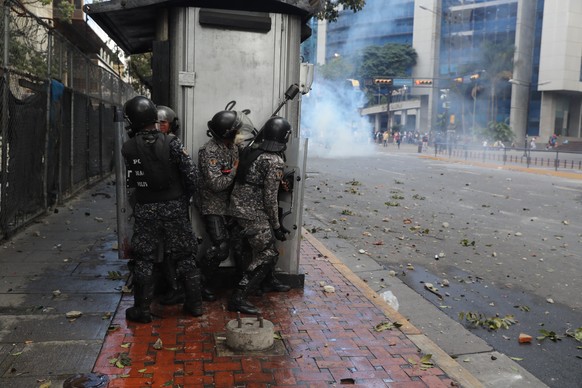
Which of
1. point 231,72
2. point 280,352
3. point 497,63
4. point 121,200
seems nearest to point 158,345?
point 280,352

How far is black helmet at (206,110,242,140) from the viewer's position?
496 cm

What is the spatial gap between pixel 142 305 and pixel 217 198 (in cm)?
119

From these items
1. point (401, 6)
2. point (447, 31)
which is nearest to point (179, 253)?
point (447, 31)

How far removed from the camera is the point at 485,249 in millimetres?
8742

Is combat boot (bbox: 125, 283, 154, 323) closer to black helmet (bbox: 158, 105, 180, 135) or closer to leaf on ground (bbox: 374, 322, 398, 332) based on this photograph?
black helmet (bbox: 158, 105, 180, 135)

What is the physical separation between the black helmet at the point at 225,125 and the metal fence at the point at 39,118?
143 inches

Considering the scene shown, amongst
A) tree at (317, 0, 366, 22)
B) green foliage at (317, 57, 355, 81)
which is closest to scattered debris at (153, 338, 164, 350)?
tree at (317, 0, 366, 22)

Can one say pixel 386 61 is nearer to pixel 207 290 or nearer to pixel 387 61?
pixel 387 61

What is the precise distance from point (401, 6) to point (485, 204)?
76.0 metres

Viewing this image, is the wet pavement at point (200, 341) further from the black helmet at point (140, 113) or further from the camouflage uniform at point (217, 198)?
the black helmet at point (140, 113)

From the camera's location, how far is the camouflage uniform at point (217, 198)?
5066 millimetres

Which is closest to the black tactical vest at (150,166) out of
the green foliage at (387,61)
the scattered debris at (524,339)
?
the scattered debris at (524,339)

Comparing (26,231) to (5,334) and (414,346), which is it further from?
(414,346)

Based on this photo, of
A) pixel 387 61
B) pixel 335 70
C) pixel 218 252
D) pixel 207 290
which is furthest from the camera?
pixel 387 61
